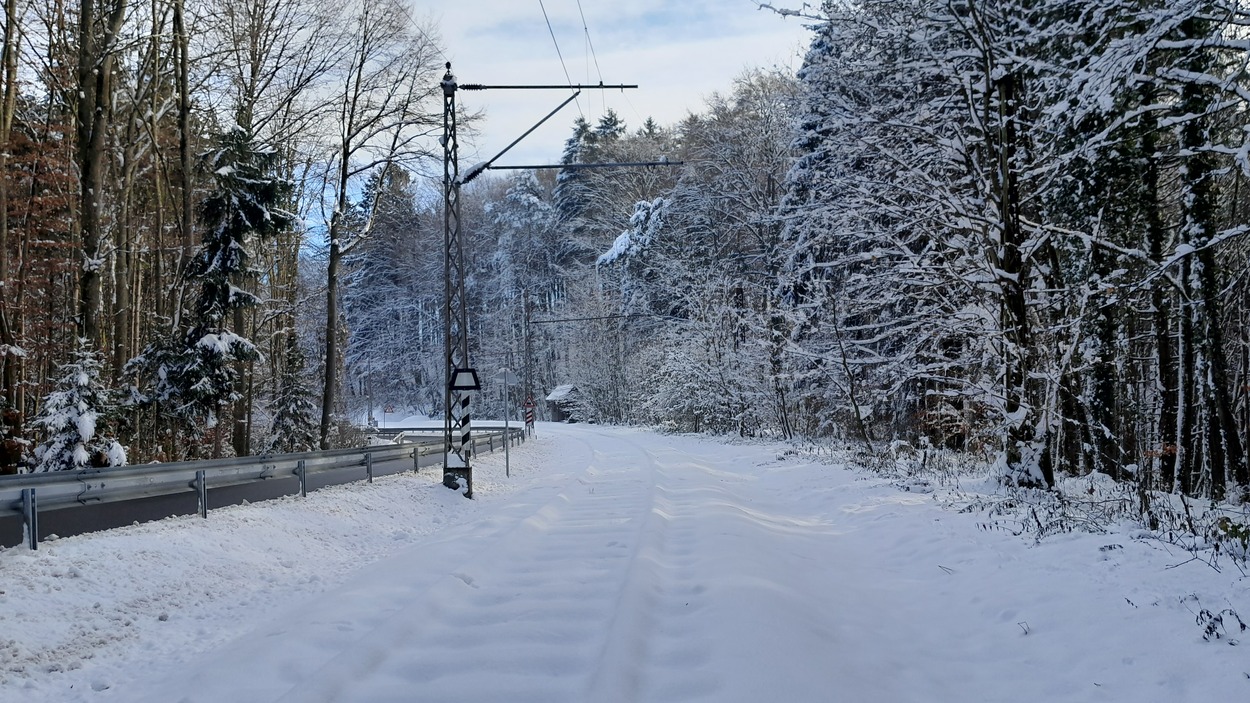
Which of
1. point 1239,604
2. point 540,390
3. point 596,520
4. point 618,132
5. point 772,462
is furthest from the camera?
point 540,390

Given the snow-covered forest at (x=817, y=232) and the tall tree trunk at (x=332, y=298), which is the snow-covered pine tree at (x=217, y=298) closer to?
the snow-covered forest at (x=817, y=232)

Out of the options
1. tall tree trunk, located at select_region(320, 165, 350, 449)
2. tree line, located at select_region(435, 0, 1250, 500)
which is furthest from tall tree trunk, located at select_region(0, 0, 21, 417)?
tree line, located at select_region(435, 0, 1250, 500)

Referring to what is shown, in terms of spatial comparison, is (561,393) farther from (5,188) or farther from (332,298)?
(5,188)

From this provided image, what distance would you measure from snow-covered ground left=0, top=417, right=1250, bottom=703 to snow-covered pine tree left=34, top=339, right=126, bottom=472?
16.3 ft

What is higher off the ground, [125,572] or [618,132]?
[618,132]

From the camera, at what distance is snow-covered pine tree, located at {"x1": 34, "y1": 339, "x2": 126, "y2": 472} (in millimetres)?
12320

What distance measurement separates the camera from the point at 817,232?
48.3 ft

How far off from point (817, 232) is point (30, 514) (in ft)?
41.3

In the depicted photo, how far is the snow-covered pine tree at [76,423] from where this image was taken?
40.4 feet

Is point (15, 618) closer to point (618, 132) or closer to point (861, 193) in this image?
point (861, 193)

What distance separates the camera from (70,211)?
65.4ft

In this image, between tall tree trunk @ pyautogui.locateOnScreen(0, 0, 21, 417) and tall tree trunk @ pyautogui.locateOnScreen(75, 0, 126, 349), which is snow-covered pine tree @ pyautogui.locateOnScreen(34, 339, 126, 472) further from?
tall tree trunk @ pyautogui.locateOnScreen(0, 0, 21, 417)

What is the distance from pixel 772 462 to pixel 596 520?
1056 cm

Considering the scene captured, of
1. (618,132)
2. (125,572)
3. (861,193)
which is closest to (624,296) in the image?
(618,132)
